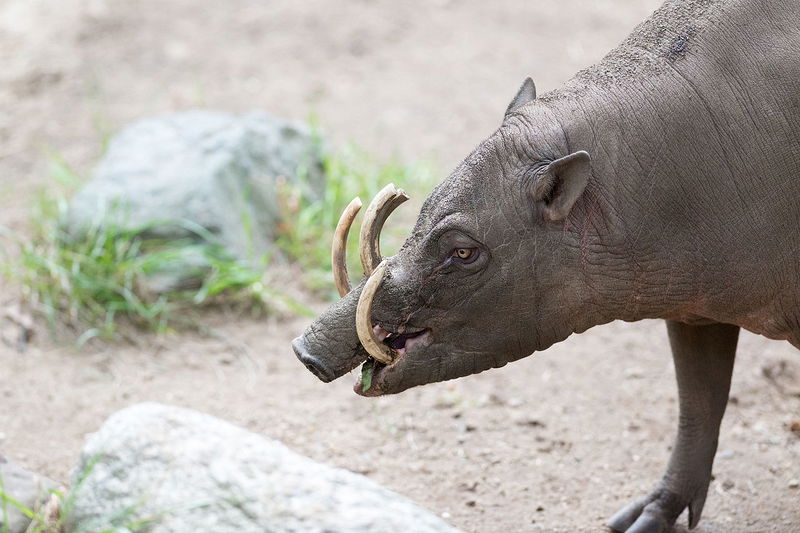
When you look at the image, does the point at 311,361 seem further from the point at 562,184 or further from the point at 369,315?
the point at 562,184

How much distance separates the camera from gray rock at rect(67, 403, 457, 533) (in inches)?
128

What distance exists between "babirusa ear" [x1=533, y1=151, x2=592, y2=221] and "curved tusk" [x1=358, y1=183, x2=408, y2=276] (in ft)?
1.63

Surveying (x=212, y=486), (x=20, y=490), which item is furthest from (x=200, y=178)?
(x=212, y=486)

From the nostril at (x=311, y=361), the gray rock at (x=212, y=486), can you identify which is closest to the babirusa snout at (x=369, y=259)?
the nostril at (x=311, y=361)

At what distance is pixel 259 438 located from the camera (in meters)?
3.66

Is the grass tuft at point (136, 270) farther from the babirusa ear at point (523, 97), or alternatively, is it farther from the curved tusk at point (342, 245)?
the babirusa ear at point (523, 97)

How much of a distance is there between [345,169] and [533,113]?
3.68 meters

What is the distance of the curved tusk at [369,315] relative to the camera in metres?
3.51

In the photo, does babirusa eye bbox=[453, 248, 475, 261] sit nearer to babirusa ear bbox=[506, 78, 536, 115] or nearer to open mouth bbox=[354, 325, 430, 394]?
open mouth bbox=[354, 325, 430, 394]

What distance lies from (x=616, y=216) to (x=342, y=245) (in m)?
0.93

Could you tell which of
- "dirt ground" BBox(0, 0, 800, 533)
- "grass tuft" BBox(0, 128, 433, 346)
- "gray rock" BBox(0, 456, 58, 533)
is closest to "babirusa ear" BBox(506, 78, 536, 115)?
"dirt ground" BBox(0, 0, 800, 533)

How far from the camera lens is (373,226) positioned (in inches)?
145

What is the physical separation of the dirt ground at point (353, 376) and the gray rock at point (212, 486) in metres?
1.10

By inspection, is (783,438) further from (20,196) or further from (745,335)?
(20,196)
